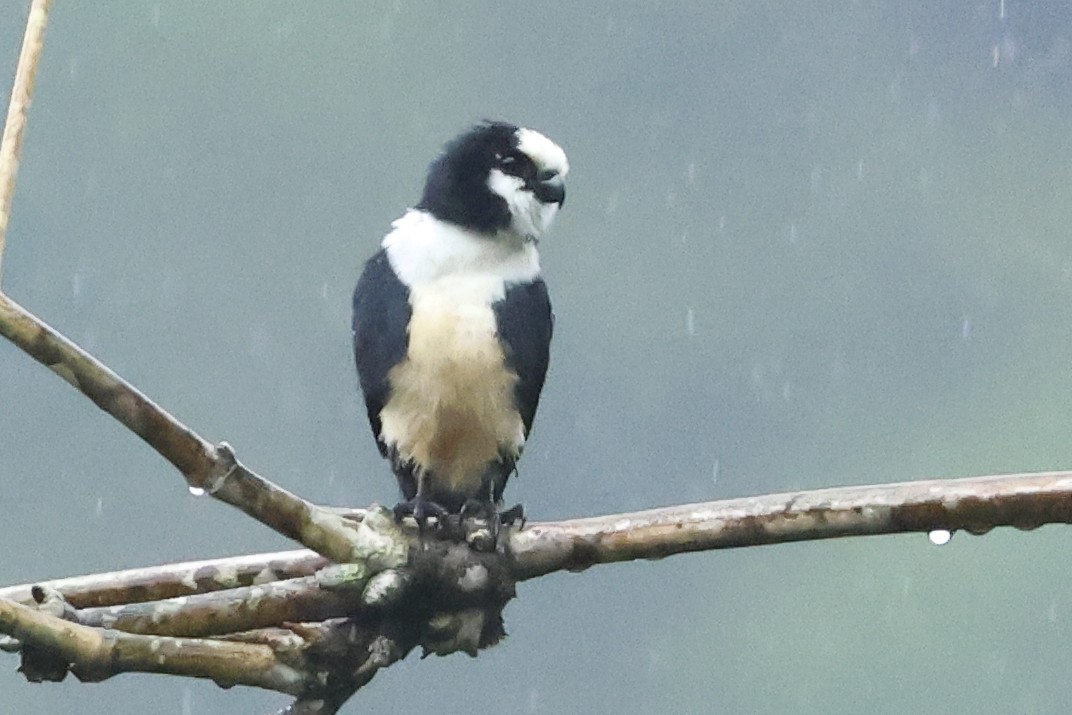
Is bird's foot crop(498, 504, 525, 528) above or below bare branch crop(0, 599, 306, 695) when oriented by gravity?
above

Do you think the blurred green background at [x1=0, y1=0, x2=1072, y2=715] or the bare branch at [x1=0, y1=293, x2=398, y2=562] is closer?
the bare branch at [x1=0, y1=293, x2=398, y2=562]

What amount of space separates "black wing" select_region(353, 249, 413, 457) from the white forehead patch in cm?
27

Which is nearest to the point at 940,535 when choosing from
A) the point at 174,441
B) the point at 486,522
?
the point at 486,522

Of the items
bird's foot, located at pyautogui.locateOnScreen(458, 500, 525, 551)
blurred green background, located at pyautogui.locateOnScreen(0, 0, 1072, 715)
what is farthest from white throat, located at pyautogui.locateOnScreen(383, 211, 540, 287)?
blurred green background, located at pyautogui.locateOnScreen(0, 0, 1072, 715)

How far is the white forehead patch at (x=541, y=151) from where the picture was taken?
11.7ft

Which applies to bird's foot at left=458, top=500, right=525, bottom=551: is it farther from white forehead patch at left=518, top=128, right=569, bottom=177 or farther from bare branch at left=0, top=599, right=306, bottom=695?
white forehead patch at left=518, top=128, right=569, bottom=177

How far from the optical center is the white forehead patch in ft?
11.7

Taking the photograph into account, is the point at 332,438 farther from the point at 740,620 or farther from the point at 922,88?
the point at 922,88

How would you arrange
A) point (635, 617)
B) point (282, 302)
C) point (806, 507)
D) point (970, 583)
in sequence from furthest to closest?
point (282, 302)
point (635, 617)
point (970, 583)
point (806, 507)

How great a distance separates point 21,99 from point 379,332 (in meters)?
1.17

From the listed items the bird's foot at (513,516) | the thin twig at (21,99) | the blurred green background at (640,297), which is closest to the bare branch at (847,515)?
the bird's foot at (513,516)

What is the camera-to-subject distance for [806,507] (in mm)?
2457

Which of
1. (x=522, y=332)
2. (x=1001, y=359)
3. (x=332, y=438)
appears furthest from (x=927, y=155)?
(x=522, y=332)

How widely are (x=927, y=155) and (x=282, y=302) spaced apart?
9.45 metres
